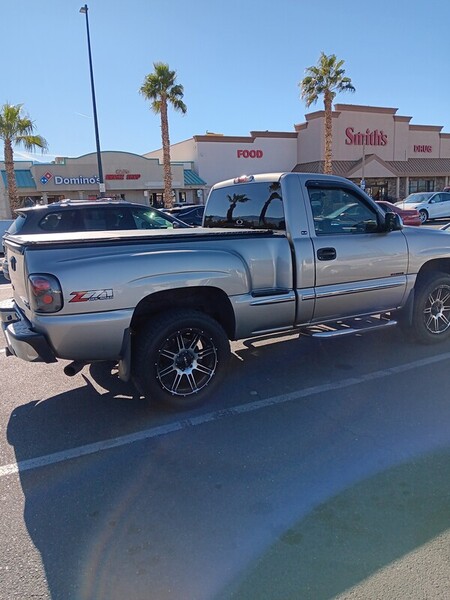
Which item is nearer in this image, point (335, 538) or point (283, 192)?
point (335, 538)

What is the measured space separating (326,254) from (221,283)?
1.25 meters

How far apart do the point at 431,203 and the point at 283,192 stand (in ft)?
81.2

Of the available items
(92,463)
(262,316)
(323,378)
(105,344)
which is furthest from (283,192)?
(92,463)

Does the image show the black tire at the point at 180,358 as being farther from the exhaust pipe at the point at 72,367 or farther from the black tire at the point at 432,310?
the black tire at the point at 432,310

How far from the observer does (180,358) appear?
3.84m

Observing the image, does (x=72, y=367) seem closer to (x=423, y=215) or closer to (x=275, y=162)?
(x=423, y=215)

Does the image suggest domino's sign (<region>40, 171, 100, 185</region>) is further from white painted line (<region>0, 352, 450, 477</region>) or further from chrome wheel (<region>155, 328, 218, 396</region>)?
white painted line (<region>0, 352, 450, 477</region>)

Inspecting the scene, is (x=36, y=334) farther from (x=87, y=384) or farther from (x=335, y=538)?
(x=335, y=538)

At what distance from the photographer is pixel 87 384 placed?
4.52 metres

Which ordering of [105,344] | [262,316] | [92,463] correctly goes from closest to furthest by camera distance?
[92,463]
[105,344]
[262,316]

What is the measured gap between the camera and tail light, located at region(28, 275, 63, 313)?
3.21 metres

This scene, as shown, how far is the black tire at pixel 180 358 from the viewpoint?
3.62m

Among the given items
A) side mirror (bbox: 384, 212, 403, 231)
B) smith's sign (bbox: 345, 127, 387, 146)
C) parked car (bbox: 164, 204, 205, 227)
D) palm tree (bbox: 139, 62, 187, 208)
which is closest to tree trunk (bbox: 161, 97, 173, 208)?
palm tree (bbox: 139, 62, 187, 208)

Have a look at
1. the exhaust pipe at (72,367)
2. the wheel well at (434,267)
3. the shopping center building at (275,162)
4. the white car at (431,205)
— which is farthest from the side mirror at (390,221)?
the shopping center building at (275,162)
